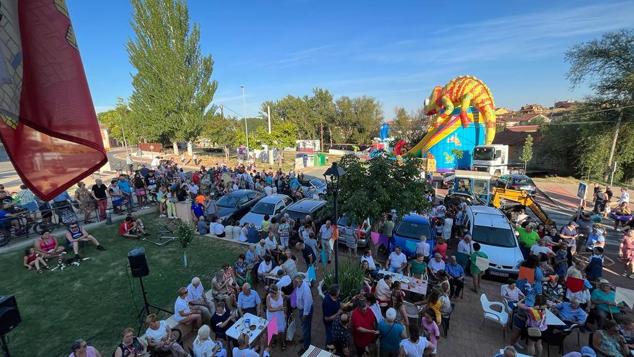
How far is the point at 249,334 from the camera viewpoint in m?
5.65

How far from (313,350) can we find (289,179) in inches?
551

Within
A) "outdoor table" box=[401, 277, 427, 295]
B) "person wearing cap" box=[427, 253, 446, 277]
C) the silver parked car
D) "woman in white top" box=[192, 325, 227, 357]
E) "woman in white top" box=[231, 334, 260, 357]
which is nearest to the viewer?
"woman in white top" box=[231, 334, 260, 357]

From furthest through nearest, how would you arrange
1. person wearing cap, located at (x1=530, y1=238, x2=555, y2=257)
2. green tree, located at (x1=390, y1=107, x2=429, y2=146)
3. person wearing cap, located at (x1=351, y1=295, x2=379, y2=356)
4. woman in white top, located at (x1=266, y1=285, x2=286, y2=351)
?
green tree, located at (x1=390, y1=107, x2=429, y2=146) < person wearing cap, located at (x1=530, y1=238, x2=555, y2=257) < woman in white top, located at (x1=266, y1=285, x2=286, y2=351) < person wearing cap, located at (x1=351, y1=295, x2=379, y2=356)

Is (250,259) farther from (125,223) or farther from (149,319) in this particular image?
(125,223)

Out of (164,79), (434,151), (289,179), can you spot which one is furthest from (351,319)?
(164,79)

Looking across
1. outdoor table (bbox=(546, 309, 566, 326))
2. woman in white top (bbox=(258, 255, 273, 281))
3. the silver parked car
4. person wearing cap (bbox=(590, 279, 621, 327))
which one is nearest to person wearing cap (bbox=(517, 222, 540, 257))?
person wearing cap (bbox=(590, 279, 621, 327))

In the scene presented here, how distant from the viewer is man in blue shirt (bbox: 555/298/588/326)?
636cm

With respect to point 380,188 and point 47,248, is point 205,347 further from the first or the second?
point 47,248

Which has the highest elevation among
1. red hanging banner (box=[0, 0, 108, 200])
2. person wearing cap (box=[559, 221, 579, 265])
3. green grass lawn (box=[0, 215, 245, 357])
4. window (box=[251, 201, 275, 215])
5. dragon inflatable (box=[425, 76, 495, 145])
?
dragon inflatable (box=[425, 76, 495, 145])

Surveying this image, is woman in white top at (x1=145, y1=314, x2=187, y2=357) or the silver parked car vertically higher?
the silver parked car

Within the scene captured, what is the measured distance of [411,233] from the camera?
10.4 meters

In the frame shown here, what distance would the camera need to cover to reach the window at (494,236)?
9656 mm

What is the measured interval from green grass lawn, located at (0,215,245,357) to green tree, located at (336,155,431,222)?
4.49 metres

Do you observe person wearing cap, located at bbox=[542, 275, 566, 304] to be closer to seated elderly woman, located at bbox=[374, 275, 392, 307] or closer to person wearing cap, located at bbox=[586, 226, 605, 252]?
person wearing cap, located at bbox=[586, 226, 605, 252]
